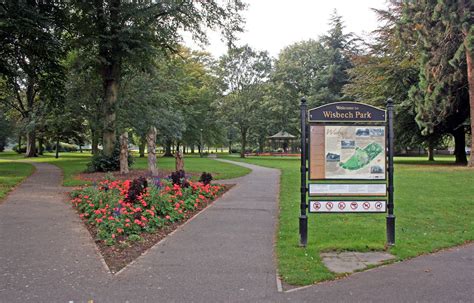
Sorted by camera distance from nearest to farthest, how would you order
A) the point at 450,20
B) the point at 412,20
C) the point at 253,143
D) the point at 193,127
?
the point at 450,20 < the point at 412,20 < the point at 193,127 < the point at 253,143

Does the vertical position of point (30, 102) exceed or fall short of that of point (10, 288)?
it exceeds it

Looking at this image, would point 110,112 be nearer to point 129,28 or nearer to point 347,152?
point 129,28

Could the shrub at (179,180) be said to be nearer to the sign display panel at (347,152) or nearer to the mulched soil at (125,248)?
the mulched soil at (125,248)

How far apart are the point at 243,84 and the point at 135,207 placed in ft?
129

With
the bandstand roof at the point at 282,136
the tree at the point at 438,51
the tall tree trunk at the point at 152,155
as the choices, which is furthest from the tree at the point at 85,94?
the bandstand roof at the point at 282,136

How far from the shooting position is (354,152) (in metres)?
6.55

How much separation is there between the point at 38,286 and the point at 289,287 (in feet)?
9.34

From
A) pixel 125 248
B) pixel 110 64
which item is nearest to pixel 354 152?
pixel 125 248

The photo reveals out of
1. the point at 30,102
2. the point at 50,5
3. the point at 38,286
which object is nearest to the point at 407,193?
the point at 38,286

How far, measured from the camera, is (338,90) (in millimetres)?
41812

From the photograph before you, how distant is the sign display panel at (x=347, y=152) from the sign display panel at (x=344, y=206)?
0.40 metres

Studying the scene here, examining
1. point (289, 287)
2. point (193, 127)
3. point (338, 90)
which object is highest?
point (338, 90)

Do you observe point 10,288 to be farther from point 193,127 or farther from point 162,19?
point 193,127

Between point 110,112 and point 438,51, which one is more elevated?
point 438,51
